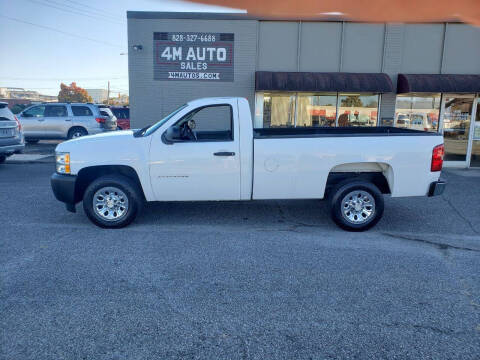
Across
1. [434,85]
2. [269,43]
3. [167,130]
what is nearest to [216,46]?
[269,43]

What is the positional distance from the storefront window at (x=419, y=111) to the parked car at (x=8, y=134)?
12289 mm

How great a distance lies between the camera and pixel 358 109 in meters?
12.9

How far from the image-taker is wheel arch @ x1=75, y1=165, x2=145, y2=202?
5617 millimetres

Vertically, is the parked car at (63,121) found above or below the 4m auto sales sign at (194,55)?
below

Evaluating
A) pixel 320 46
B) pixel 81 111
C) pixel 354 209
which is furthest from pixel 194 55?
pixel 354 209

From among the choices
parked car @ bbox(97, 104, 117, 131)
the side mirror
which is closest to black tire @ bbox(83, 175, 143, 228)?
the side mirror

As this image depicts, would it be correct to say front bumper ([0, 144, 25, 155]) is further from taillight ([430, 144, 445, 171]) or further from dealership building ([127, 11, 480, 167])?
taillight ([430, 144, 445, 171])

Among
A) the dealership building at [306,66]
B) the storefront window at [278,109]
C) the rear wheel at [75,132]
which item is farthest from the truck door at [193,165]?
the rear wheel at [75,132]

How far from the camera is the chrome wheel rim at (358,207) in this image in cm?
560

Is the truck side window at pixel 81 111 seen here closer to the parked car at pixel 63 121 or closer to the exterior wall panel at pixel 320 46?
the parked car at pixel 63 121

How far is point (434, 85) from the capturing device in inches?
452

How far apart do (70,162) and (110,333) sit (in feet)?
10.7

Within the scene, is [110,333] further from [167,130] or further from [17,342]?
[167,130]

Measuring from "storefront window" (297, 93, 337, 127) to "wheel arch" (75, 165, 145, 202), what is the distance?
8.29 meters
